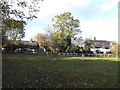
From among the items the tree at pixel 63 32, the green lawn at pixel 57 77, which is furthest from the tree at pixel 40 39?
the green lawn at pixel 57 77

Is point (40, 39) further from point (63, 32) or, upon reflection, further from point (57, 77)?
point (57, 77)

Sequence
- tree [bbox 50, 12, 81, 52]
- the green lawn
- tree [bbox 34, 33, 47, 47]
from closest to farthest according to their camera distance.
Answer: the green lawn
tree [bbox 50, 12, 81, 52]
tree [bbox 34, 33, 47, 47]

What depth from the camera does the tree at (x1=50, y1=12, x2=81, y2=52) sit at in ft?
182

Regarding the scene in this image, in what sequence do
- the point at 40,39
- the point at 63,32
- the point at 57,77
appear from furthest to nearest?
1. the point at 40,39
2. the point at 63,32
3. the point at 57,77

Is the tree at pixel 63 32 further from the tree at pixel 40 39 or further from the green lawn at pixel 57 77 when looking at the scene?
the green lawn at pixel 57 77

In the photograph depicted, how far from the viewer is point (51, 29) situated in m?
58.7

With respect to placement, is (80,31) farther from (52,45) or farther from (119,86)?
(119,86)

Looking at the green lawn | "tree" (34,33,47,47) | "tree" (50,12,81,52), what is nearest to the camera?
the green lawn

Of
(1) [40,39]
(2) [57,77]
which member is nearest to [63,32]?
(1) [40,39]

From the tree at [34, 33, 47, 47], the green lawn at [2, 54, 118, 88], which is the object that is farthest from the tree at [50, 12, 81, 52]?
the green lawn at [2, 54, 118, 88]

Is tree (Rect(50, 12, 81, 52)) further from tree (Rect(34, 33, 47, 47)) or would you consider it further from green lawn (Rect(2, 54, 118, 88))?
green lawn (Rect(2, 54, 118, 88))

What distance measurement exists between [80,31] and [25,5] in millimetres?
50056

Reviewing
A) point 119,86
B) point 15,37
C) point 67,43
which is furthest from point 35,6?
point 67,43

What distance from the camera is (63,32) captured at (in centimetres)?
5656
